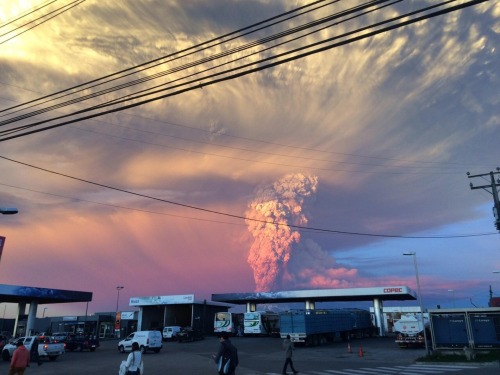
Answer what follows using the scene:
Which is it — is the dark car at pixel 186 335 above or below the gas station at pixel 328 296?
below

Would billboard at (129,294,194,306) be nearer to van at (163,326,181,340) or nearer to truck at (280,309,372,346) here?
van at (163,326,181,340)

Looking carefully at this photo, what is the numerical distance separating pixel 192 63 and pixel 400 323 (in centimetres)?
3294

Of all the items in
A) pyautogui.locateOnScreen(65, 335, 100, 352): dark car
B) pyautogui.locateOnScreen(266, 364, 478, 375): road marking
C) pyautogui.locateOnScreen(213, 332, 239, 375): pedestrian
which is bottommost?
pyautogui.locateOnScreen(266, 364, 478, 375): road marking

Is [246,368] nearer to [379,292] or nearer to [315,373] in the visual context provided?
[315,373]

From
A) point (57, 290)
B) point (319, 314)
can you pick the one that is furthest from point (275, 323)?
point (57, 290)

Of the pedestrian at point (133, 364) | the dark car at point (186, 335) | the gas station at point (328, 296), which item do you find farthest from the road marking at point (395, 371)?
the gas station at point (328, 296)

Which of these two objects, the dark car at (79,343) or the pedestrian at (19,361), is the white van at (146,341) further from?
the pedestrian at (19,361)

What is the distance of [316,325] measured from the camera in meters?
40.9

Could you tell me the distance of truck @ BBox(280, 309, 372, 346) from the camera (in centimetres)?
3922

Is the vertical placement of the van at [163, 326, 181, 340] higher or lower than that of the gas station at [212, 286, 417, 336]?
lower

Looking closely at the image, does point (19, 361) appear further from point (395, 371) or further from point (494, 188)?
point (494, 188)

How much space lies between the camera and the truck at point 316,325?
1544 inches

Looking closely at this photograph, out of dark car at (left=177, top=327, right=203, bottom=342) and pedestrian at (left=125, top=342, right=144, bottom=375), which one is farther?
dark car at (left=177, top=327, right=203, bottom=342)

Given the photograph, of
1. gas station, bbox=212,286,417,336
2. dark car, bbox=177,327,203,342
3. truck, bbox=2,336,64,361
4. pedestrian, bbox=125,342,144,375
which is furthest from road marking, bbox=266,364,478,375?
gas station, bbox=212,286,417,336
